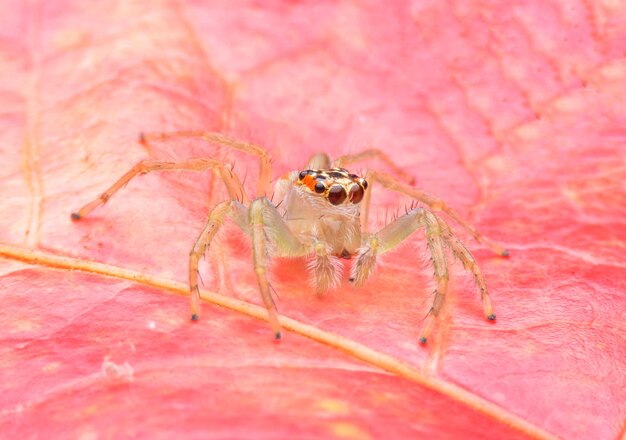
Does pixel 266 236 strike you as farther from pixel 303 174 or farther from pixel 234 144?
pixel 234 144

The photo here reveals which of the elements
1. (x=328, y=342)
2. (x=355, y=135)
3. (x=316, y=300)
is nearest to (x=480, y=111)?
(x=355, y=135)

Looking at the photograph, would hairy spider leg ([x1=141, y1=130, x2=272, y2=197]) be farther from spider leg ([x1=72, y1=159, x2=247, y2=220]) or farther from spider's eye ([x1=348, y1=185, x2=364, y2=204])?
spider's eye ([x1=348, y1=185, x2=364, y2=204])

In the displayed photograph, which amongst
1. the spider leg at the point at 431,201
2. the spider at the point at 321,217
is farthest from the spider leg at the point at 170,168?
the spider leg at the point at 431,201

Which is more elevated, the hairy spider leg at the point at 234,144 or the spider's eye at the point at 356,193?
the hairy spider leg at the point at 234,144

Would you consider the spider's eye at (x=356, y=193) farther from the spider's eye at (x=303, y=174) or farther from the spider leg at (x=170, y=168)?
the spider leg at (x=170, y=168)

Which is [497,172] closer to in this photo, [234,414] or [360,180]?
[360,180]

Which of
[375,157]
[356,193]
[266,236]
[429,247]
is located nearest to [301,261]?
[266,236]
